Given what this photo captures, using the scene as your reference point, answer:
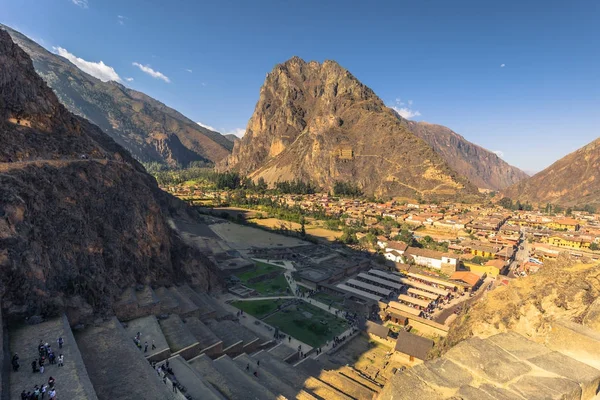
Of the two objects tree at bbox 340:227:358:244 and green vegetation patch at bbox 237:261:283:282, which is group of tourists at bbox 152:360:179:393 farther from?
tree at bbox 340:227:358:244

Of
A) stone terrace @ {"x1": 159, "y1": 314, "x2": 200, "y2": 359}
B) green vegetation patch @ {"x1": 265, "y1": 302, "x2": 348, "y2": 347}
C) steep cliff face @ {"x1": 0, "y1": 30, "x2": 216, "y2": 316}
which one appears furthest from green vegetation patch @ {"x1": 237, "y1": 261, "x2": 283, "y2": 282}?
stone terrace @ {"x1": 159, "y1": 314, "x2": 200, "y2": 359}

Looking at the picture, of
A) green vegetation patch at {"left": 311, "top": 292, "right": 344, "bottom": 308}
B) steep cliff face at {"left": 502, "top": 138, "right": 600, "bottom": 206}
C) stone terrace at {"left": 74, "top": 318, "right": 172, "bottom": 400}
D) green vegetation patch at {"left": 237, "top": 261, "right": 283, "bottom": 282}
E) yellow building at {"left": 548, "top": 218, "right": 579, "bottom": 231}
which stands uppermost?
steep cliff face at {"left": 502, "top": 138, "right": 600, "bottom": 206}

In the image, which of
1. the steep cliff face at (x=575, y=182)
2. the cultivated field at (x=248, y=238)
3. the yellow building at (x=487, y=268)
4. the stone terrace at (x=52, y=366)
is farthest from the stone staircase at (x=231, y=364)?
the steep cliff face at (x=575, y=182)

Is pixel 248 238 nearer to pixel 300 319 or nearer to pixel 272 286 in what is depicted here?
pixel 272 286

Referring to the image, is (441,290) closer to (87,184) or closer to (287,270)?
(287,270)

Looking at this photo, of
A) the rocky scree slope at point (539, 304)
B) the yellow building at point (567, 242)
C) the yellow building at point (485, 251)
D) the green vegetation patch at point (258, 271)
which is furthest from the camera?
the yellow building at point (567, 242)

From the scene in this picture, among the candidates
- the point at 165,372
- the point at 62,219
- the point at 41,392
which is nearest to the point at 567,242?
the point at 165,372

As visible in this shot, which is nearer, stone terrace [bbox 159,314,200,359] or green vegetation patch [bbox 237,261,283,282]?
stone terrace [bbox 159,314,200,359]

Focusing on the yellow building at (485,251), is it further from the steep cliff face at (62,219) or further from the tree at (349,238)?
the steep cliff face at (62,219)
